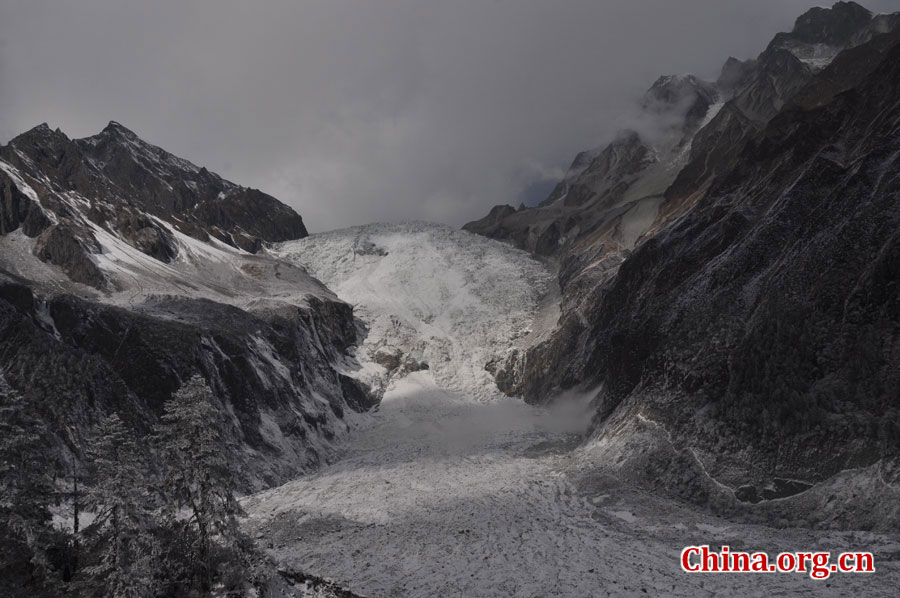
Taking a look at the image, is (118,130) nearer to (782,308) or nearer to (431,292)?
(431,292)

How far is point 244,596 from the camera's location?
62.5 feet

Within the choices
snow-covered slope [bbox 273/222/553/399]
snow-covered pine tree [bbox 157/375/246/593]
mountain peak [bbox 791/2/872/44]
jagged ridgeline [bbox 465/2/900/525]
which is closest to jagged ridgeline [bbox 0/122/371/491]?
snow-covered slope [bbox 273/222/553/399]

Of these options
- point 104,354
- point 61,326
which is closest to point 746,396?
Answer: point 104,354

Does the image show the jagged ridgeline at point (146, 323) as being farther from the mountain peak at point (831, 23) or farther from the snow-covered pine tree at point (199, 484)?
the mountain peak at point (831, 23)

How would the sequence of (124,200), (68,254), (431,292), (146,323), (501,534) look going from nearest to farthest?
(501,534)
(146,323)
(68,254)
(124,200)
(431,292)

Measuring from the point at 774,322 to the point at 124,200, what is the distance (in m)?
83.7

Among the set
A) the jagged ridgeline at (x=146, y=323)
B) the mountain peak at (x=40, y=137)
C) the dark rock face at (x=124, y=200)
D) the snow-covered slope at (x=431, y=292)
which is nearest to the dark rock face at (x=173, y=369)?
the jagged ridgeline at (x=146, y=323)

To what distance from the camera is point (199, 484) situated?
60.1ft

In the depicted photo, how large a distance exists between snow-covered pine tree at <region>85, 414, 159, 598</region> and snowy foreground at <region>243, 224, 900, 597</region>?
7560mm

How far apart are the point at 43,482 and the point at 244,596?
743 centimetres

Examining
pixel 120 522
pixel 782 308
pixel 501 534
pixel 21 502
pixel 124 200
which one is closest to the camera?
pixel 120 522

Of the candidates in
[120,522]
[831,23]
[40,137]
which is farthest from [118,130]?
[831,23]

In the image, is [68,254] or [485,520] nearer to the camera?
[485,520]

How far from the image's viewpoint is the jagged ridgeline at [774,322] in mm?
24609
